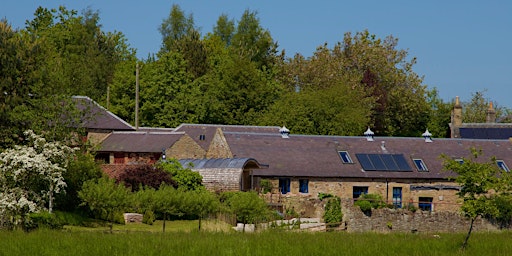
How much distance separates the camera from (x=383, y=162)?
60.5 meters

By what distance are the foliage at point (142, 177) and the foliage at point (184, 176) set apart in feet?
2.75

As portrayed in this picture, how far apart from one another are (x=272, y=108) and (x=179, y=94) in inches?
350

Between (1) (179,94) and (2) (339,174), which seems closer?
(2) (339,174)

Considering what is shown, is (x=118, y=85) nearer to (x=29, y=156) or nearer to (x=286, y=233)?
(x=29, y=156)

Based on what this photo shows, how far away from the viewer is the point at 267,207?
167ft

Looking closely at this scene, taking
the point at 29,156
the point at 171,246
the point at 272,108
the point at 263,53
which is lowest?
the point at 171,246

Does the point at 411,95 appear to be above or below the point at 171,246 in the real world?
above

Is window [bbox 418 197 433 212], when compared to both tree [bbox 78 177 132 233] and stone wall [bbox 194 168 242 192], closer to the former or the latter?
stone wall [bbox 194 168 242 192]

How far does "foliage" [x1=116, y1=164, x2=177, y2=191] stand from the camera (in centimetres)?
5032

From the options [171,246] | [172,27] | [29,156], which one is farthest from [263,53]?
[171,246]

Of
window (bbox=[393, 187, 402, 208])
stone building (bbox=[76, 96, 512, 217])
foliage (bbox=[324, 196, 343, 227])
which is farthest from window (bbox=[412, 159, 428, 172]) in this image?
foliage (bbox=[324, 196, 343, 227])

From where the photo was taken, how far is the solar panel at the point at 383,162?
59.8m

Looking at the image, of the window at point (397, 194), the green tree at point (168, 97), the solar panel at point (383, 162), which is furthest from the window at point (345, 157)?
the green tree at point (168, 97)

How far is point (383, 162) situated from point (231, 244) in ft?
95.9
